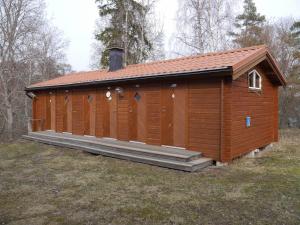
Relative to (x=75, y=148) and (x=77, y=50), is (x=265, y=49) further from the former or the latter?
(x=77, y=50)

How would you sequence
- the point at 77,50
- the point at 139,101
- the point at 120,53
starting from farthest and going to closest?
1. the point at 77,50
2. the point at 120,53
3. the point at 139,101

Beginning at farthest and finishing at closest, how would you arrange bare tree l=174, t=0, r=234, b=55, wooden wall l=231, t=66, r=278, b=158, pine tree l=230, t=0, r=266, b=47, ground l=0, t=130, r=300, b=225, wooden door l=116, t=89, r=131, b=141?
1. pine tree l=230, t=0, r=266, b=47
2. bare tree l=174, t=0, r=234, b=55
3. wooden door l=116, t=89, r=131, b=141
4. wooden wall l=231, t=66, r=278, b=158
5. ground l=0, t=130, r=300, b=225

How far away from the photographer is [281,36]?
58.7 feet

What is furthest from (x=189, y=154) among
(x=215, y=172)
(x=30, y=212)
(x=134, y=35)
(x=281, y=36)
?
(x=281, y=36)

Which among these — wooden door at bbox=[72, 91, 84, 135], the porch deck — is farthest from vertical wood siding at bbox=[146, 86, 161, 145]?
wooden door at bbox=[72, 91, 84, 135]

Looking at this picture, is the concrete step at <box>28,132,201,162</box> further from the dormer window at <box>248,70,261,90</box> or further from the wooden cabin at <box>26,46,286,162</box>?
the dormer window at <box>248,70,261,90</box>

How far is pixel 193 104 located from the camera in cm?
677

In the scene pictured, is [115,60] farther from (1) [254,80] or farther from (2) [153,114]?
(1) [254,80]

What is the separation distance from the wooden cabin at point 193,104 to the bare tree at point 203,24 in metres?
7.39

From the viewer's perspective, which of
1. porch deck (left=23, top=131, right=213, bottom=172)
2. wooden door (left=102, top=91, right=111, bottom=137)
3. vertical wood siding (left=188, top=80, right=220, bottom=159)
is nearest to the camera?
porch deck (left=23, top=131, right=213, bottom=172)

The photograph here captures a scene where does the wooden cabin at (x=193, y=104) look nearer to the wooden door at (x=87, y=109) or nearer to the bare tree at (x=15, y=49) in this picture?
the wooden door at (x=87, y=109)

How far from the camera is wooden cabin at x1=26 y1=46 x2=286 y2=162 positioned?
20.6 feet

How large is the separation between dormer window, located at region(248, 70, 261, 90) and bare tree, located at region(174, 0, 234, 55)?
26.7ft

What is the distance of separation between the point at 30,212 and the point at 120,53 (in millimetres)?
8488
